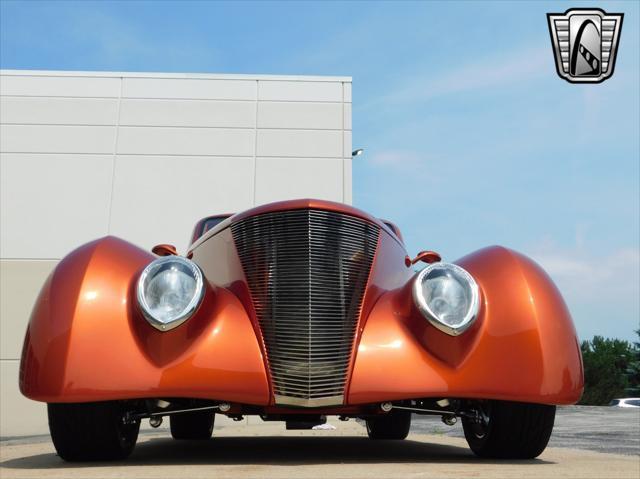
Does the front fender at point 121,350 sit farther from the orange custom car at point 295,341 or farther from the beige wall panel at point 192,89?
the beige wall panel at point 192,89

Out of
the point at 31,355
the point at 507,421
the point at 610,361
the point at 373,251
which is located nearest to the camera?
the point at 31,355

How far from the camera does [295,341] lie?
10.8 feet

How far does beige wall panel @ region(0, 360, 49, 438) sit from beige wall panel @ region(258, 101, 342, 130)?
8.12m

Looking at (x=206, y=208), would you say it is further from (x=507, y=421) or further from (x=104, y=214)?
(x=507, y=421)

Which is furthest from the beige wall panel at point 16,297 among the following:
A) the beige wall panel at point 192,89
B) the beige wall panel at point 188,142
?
the beige wall panel at point 192,89

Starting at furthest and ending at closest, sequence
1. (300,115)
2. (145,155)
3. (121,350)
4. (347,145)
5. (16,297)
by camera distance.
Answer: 1. (300,115)
2. (145,155)
3. (347,145)
4. (16,297)
5. (121,350)

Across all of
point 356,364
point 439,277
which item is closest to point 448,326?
point 439,277

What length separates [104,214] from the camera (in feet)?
52.7

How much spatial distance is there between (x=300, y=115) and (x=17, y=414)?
9.34 metres

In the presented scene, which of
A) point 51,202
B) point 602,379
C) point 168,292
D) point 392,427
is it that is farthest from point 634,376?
point 168,292

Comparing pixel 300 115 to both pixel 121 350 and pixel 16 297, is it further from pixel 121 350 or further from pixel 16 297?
pixel 121 350

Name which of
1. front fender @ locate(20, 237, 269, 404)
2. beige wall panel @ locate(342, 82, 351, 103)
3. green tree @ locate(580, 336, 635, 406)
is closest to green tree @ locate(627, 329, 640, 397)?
green tree @ locate(580, 336, 635, 406)

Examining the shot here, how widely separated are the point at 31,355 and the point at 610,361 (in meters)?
66.7

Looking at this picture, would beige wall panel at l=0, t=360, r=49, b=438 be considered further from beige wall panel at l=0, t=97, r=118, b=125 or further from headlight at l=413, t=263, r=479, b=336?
headlight at l=413, t=263, r=479, b=336
